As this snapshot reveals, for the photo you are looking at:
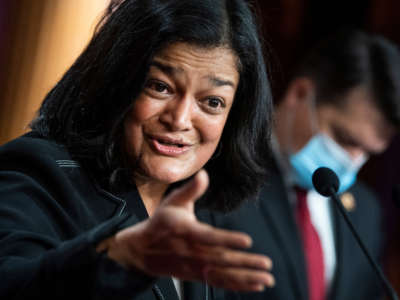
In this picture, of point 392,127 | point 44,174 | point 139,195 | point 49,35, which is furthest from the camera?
point 392,127

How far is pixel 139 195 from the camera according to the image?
55.5 inches

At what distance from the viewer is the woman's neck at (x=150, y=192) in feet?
4.78

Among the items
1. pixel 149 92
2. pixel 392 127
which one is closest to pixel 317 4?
pixel 392 127

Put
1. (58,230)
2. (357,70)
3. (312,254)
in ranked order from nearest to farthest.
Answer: (58,230) < (312,254) < (357,70)

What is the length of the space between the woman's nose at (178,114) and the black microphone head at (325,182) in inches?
13.9

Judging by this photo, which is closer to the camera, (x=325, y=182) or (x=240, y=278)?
(x=240, y=278)

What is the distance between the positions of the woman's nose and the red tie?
1.40 metres

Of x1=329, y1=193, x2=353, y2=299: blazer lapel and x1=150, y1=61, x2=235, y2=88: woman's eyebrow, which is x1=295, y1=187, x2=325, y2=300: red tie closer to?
x1=329, y1=193, x2=353, y2=299: blazer lapel

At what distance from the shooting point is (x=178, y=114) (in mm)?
1332

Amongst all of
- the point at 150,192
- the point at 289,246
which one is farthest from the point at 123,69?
the point at 289,246

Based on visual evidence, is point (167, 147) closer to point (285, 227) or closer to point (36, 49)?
point (285, 227)

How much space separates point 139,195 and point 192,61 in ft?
1.09

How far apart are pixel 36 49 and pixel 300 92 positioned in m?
1.26

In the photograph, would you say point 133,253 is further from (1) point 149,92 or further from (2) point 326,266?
(2) point 326,266
